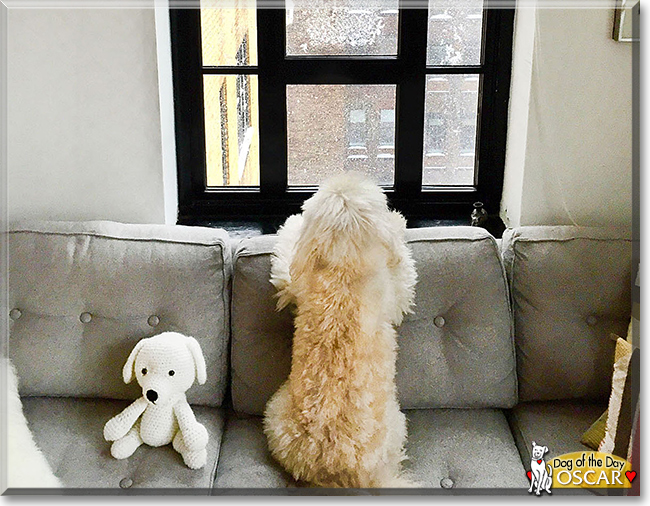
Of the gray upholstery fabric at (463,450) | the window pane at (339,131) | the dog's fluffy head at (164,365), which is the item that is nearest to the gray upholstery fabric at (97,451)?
the dog's fluffy head at (164,365)

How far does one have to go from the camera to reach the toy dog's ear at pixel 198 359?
61.5 inches

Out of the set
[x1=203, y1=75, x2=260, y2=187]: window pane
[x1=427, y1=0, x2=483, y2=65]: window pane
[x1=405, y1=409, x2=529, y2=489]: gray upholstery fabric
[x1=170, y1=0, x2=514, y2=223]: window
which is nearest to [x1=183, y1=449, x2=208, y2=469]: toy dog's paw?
[x1=405, y1=409, x2=529, y2=489]: gray upholstery fabric

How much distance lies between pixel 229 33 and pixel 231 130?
265 mm

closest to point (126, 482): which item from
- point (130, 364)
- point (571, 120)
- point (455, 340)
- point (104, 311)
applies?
point (130, 364)

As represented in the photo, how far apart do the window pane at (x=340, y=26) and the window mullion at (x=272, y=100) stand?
41 millimetres

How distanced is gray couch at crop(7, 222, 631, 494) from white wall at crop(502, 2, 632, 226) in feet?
0.92

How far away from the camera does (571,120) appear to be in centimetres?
193

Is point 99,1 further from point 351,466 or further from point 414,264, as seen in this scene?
point 351,466

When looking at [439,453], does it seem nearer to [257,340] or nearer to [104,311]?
[257,340]

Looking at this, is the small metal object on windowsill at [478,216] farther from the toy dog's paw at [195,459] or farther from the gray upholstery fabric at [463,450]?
the toy dog's paw at [195,459]

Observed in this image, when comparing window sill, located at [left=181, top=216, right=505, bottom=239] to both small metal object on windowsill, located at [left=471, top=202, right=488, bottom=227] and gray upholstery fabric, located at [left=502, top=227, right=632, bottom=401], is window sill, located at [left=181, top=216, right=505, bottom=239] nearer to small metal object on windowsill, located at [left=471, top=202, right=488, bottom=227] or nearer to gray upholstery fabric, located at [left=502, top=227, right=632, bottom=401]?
small metal object on windowsill, located at [left=471, top=202, right=488, bottom=227]

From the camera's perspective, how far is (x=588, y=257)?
68.1 inches

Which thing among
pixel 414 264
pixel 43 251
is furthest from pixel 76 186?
pixel 414 264

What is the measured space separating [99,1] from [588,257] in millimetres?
1288
